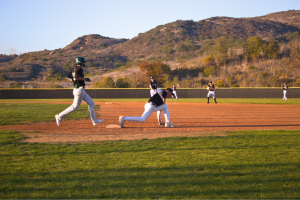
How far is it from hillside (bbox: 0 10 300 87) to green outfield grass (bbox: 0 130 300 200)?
267 ft

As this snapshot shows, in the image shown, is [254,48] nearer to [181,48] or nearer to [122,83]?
[122,83]

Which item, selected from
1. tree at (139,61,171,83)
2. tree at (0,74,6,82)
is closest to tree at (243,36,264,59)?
tree at (139,61,171,83)

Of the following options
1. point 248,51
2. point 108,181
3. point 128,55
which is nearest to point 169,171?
point 108,181

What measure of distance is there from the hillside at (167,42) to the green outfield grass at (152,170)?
267 feet

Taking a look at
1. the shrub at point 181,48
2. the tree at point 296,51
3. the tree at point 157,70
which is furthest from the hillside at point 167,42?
the tree at point 296,51

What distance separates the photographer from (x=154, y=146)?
6.36 m

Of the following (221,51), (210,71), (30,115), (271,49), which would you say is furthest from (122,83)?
(271,49)

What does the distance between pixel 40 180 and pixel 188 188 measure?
232 centimetres

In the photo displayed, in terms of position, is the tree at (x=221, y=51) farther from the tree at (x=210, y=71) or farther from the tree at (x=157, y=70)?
the tree at (x=157, y=70)

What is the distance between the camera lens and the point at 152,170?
14.5 ft

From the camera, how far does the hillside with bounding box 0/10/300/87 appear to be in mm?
96688

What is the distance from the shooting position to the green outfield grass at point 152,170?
345 cm

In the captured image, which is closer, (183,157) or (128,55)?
(183,157)

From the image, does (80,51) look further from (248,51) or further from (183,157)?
(183,157)
